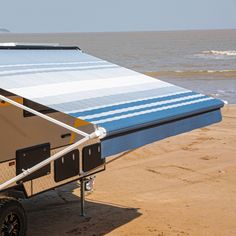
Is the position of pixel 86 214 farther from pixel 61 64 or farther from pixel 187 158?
pixel 187 158

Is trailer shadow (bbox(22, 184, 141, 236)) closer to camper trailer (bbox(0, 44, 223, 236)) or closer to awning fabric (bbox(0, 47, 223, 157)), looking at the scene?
Result: camper trailer (bbox(0, 44, 223, 236))

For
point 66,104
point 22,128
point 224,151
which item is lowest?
point 224,151

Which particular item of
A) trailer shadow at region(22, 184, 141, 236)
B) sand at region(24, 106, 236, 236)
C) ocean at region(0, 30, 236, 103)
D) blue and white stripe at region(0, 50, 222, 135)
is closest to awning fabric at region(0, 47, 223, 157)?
blue and white stripe at region(0, 50, 222, 135)

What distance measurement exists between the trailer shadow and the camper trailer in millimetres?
480

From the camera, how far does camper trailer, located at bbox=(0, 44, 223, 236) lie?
18.6 ft

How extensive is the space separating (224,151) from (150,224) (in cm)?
540

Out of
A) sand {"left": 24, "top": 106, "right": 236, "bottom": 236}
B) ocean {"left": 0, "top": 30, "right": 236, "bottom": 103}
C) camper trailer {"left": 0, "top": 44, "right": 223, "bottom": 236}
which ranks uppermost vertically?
camper trailer {"left": 0, "top": 44, "right": 223, "bottom": 236}

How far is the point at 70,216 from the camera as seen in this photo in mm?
8320

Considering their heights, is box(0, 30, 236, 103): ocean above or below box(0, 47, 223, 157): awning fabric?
below

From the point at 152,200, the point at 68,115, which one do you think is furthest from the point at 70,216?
the point at 68,115

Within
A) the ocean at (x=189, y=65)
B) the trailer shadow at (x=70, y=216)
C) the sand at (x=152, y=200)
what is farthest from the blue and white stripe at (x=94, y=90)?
the ocean at (x=189, y=65)

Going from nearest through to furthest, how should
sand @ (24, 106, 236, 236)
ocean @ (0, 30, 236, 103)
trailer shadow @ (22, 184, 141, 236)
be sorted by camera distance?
trailer shadow @ (22, 184, 141, 236) < sand @ (24, 106, 236, 236) < ocean @ (0, 30, 236, 103)

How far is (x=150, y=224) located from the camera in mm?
8008

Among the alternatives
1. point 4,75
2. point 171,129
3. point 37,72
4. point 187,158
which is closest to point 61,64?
point 37,72
